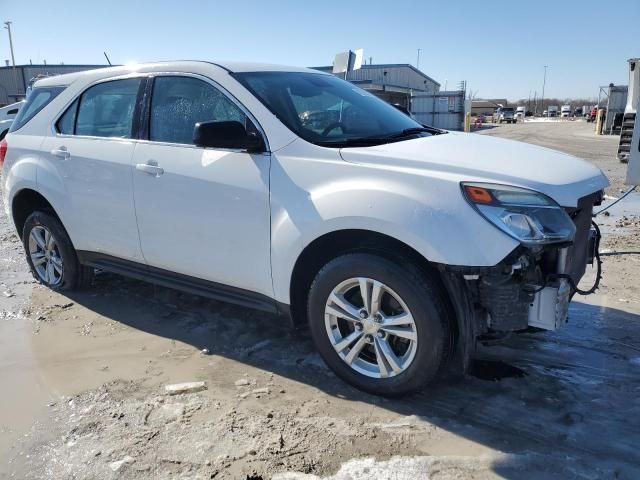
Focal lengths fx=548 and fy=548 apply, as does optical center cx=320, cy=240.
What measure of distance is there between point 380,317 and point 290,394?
722mm

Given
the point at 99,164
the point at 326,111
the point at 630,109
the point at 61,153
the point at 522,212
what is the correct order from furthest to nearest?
1. the point at 630,109
2. the point at 61,153
3. the point at 99,164
4. the point at 326,111
5. the point at 522,212

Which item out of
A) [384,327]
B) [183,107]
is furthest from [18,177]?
[384,327]

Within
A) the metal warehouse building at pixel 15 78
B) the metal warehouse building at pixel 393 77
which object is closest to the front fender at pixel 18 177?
the metal warehouse building at pixel 393 77

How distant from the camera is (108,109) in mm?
4258

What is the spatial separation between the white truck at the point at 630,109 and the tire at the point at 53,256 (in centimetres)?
1088

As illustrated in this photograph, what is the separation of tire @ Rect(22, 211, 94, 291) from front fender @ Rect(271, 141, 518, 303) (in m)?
2.42

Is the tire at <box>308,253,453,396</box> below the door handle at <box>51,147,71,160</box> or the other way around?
below

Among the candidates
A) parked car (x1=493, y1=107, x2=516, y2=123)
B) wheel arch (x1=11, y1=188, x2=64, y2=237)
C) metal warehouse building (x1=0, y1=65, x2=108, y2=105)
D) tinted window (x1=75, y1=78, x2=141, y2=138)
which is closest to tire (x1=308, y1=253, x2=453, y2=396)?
tinted window (x1=75, y1=78, x2=141, y2=138)

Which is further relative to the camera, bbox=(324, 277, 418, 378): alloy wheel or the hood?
bbox=(324, 277, 418, 378): alloy wheel

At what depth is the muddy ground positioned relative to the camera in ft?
8.47

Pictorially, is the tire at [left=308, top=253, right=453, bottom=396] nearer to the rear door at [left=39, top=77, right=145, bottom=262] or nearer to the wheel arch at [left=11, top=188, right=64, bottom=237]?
the rear door at [left=39, top=77, right=145, bottom=262]

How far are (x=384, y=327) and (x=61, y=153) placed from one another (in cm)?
304

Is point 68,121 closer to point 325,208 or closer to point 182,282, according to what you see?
point 182,282

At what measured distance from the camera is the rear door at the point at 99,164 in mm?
4012
